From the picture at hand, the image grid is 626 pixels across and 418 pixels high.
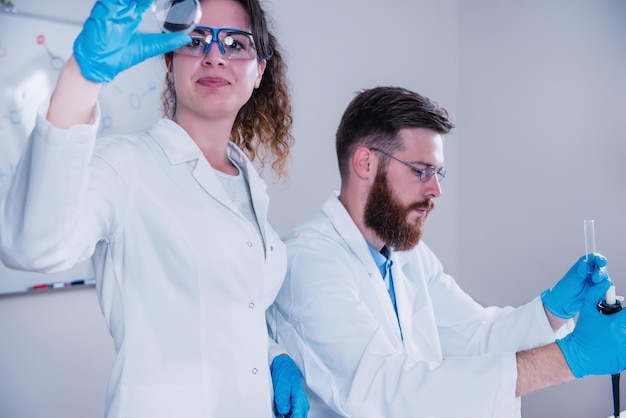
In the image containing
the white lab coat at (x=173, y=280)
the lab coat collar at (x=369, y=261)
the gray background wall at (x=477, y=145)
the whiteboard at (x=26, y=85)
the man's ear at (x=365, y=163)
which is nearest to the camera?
the white lab coat at (x=173, y=280)

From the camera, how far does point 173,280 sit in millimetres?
977

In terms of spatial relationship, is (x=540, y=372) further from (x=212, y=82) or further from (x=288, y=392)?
(x=212, y=82)

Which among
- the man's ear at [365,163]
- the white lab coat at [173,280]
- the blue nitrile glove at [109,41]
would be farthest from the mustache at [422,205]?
the blue nitrile glove at [109,41]

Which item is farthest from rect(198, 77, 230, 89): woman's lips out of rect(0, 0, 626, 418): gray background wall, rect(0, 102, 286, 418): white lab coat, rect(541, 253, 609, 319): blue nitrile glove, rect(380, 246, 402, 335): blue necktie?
rect(0, 0, 626, 418): gray background wall

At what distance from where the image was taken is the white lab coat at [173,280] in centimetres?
93

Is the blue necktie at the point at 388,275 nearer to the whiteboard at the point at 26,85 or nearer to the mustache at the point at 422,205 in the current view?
the mustache at the point at 422,205

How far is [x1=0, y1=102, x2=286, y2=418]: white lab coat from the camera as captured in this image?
3.05 ft

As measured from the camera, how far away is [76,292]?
2.10m

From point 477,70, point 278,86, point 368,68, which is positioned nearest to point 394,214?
point 278,86

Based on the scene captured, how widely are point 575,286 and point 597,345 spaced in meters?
0.41

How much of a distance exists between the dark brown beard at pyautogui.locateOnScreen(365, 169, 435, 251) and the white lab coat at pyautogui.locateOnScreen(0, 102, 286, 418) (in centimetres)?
47

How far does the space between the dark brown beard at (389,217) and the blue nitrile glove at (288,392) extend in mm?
473

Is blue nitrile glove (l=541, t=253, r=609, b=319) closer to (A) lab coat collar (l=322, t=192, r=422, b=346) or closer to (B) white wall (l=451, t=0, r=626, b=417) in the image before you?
(A) lab coat collar (l=322, t=192, r=422, b=346)

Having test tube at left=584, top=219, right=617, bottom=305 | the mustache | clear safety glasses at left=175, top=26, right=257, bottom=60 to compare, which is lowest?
test tube at left=584, top=219, right=617, bottom=305
